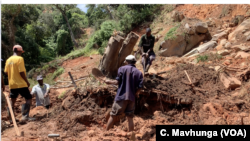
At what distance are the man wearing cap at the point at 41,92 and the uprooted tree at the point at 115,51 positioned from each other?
4.95ft

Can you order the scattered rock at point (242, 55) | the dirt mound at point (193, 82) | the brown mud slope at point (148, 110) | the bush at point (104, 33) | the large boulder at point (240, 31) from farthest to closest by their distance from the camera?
the bush at point (104, 33) < the large boulder at point (240, 31) < the scattered rock at point (242, 55) < the dirt mound at point (193, 82) < the brown mud slope at point (148, 110)

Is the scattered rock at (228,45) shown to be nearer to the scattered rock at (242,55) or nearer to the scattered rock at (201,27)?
the scattered rock at (242,55)

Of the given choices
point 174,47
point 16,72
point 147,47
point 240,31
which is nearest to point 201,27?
point 174,47

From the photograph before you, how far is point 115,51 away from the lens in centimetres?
516

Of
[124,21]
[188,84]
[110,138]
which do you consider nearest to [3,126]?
[110,138]

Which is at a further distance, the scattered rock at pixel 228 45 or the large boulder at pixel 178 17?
the large boulder at pixel 178 17

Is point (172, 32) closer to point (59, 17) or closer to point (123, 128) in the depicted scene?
point (123, 128)

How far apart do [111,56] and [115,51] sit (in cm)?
16

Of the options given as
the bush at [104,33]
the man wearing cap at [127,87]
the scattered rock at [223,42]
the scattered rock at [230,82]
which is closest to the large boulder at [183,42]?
the scattered rock at [223,42]

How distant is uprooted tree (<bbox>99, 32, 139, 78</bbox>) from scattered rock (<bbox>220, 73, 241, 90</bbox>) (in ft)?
9.13

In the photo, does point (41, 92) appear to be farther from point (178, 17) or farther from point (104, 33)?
point (104, 33)

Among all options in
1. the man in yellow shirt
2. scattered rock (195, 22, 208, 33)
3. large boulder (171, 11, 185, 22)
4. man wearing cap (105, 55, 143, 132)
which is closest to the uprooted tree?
man wearing cap (105, 55, 143, 132)

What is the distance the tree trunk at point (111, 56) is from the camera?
16.7ft

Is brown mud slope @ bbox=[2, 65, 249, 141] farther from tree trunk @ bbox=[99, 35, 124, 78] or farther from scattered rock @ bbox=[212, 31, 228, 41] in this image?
scattered rock @ bbox=[212, 31, 228, 41]
